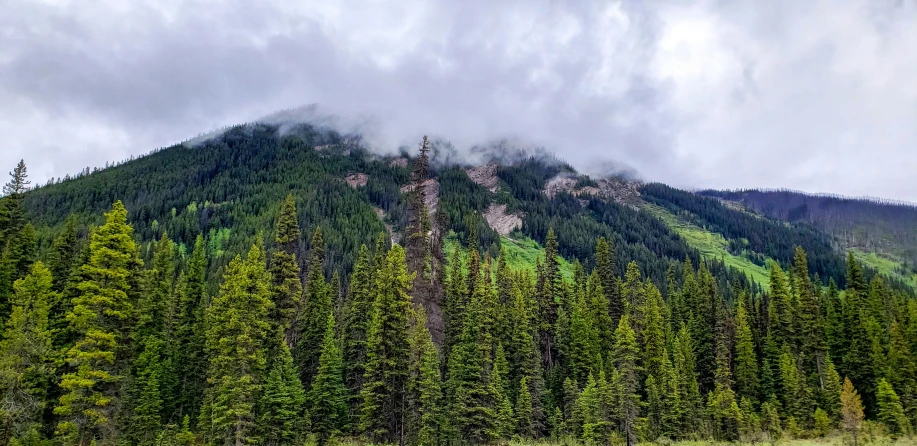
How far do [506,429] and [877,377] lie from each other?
171 feet

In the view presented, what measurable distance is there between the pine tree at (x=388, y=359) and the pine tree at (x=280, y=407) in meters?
6.05

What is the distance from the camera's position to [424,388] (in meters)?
47.8

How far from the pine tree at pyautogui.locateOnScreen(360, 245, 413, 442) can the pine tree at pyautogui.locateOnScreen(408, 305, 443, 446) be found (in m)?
1.21

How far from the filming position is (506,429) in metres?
54.2

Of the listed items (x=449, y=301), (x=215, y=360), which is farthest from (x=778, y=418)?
(x=215, y=360)

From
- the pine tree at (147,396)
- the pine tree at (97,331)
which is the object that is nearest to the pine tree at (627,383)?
the pine tree at (147,396)

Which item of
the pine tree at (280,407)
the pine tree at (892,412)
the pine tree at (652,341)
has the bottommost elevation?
the pine tree at (892,412)

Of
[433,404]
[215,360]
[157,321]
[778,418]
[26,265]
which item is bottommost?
[778,418]

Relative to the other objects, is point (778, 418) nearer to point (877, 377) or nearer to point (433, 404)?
point (877, 377)

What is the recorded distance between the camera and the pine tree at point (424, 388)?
47500 millimetres

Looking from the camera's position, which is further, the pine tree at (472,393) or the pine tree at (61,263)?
the pine tree at (61,263)

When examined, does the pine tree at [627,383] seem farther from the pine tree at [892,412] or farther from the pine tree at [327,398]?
the pine tree at [327,398]

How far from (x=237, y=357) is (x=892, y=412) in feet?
235

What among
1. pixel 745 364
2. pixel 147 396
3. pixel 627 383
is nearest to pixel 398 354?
pixel 147 396
